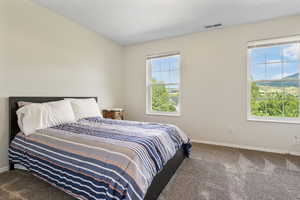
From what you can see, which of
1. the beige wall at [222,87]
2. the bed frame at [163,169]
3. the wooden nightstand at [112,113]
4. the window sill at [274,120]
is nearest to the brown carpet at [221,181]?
the bed frame at [163,169]

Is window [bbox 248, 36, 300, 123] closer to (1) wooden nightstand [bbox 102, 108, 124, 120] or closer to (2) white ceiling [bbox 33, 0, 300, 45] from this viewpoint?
(2) white ceiling [bbox 33, 0, 300, 45]

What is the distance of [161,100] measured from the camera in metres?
3.98

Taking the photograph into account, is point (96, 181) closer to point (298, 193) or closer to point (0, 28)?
point (298, 193)

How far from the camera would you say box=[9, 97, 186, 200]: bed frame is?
4.96ft

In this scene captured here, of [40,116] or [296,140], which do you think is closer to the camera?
[40,116]

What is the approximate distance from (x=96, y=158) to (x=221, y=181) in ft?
5.20

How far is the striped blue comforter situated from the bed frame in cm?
13

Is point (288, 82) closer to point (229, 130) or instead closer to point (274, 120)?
point (274, 120)

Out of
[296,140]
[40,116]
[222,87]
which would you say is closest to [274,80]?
[222,87]

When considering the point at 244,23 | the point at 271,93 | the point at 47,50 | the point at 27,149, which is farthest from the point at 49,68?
the point at 271,93

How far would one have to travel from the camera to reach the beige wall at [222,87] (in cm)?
278

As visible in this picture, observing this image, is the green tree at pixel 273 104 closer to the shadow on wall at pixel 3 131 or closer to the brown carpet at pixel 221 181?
the brown carpet at pixel 221 181

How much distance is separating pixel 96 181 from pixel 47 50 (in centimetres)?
242

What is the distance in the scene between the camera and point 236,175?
2.00m
